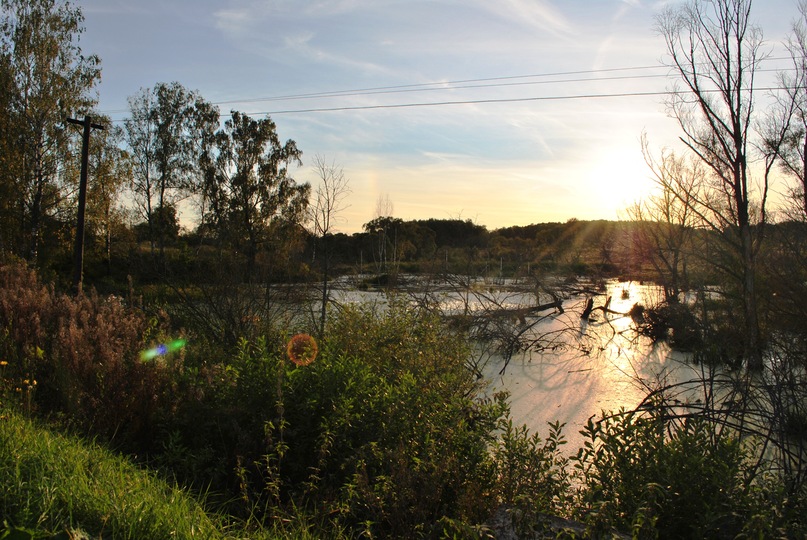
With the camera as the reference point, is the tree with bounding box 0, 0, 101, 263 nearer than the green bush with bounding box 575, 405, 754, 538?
No

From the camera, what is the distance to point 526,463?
12.9 feet

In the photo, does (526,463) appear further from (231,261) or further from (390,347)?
(231,261)

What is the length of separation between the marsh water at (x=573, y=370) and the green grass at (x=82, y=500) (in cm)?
478

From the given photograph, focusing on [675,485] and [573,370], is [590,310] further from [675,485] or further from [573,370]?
[675,485]

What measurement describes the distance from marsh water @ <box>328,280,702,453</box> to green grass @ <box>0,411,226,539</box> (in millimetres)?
4779

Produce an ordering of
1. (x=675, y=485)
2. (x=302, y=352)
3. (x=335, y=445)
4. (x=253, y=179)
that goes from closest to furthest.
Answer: (x=675, y=485) < (x=335, y=445) < (x=302, y=352) < (x=253, y=179)

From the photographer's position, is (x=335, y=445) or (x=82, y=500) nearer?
(x=82, y=500)

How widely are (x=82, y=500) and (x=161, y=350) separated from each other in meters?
3.12

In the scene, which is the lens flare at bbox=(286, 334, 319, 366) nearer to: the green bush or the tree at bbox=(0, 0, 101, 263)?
the green bush

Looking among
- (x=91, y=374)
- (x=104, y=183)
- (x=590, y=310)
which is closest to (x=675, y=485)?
(x=91, y=374)

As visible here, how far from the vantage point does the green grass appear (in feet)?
8.18

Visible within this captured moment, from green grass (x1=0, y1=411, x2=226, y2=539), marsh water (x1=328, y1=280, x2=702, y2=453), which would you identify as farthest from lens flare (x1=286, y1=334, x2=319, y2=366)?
marsh water (x1=328, y1=280, x2=702, y2=453)

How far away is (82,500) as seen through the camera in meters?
2.68

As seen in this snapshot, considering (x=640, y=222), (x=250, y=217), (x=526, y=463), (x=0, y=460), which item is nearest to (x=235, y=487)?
(x=0, y=460)
